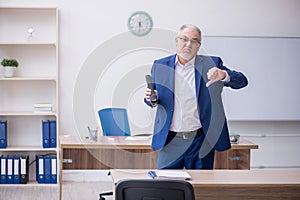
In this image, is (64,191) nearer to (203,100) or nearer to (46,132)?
(46,132)

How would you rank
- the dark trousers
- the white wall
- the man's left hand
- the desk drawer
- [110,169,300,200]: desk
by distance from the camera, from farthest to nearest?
the white wall, the desk drawer, the dark trousers, the man's left hand, [110,169,300,200]: desk

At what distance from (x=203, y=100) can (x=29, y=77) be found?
10.0 ft

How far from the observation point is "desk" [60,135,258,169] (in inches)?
179

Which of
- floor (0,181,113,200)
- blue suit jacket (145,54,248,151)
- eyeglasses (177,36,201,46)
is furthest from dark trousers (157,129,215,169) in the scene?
floor (0,181,113,200)

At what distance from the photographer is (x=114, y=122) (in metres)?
5.43

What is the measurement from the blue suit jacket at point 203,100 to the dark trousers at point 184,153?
45 mm

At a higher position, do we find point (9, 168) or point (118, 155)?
point (118, 155)

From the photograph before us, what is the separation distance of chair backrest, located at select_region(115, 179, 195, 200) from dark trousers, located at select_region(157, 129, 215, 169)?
3.52 feet

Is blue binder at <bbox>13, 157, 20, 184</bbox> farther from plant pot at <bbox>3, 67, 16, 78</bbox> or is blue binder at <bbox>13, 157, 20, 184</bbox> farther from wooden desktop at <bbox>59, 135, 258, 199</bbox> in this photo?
wooden desktop at <bbox>59, 135, 258, 199</bbox>

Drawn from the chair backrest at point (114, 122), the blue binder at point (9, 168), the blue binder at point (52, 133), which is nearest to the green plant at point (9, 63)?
the blue binder at point (52, 133)

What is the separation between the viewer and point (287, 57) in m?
6.35

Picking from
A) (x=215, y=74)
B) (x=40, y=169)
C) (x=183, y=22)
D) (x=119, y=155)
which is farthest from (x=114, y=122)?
(x=215, y=74)

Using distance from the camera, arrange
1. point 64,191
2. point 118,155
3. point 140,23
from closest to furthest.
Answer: point 118,155 → point 64,191 → point 140,23

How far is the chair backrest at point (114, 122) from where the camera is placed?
17.5 feet
